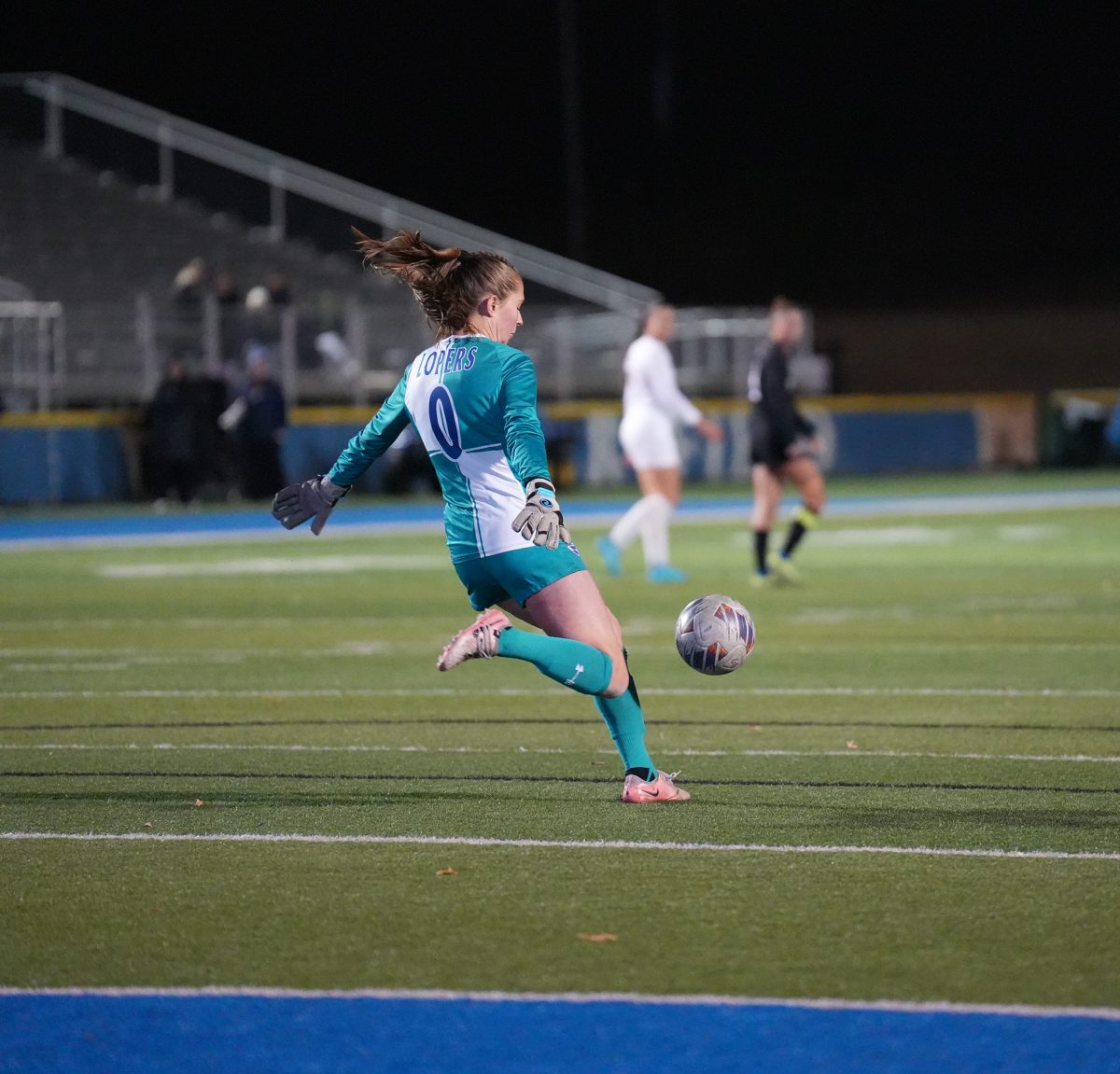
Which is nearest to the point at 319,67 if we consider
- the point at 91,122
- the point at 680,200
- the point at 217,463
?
the point at 680,200

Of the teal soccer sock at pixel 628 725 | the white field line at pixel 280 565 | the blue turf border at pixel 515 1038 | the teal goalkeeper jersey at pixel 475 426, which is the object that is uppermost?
the teal goalkeeper jersey at pixel 475 426

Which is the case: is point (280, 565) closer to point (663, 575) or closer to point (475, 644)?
point (663, 575)

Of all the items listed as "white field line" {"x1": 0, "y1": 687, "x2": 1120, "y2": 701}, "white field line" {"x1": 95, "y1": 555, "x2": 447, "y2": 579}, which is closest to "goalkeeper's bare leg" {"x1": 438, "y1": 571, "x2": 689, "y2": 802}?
"white field line" {"x1": 0, "y1": 687, "x2": 1120, "y2": 701}

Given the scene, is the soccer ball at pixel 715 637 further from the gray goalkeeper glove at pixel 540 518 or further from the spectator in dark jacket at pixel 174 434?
the spectator in dark jacket at pixel 174 434

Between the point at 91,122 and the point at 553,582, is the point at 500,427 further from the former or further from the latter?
the point at 91,122

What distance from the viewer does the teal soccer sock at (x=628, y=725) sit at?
22.6 ft

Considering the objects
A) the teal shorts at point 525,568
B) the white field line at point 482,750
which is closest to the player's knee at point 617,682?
the teal shorts at point 525,568

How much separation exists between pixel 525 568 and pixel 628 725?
0.75 m

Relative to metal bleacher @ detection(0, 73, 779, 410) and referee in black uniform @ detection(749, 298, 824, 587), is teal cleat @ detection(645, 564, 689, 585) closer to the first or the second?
referee in black uniform @ detection(749, 298, 824, 587)

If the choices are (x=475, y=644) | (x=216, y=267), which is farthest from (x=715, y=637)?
(x=216, y=267)

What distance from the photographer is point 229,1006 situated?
4.67 m

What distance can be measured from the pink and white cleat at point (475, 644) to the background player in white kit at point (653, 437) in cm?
995

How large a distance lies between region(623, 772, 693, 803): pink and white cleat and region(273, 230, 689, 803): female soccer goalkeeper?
0.36 m

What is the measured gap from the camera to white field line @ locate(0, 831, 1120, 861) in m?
6.23
